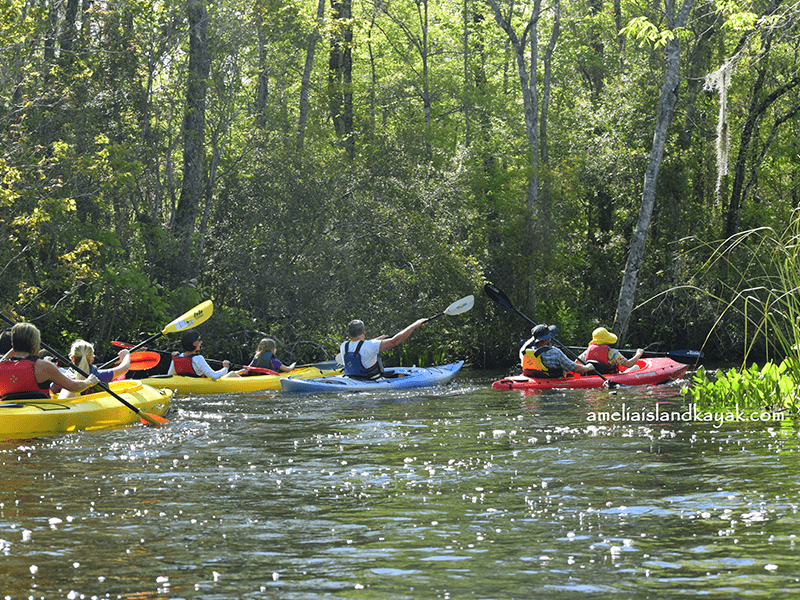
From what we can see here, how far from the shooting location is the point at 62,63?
60.1 ft

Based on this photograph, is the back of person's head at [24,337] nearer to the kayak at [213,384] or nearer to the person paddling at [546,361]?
the kayak at [213,384]

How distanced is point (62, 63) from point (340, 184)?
5923 millimetres

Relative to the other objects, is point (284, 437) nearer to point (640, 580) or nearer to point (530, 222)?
point (640, 580)

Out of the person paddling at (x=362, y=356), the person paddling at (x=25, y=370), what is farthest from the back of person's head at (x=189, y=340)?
the person paddling at (x=25, y=370)

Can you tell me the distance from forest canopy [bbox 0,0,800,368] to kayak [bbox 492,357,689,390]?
1.43 metres

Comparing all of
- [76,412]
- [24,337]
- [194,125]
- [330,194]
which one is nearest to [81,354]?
[76,412]

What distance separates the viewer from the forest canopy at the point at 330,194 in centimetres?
1692

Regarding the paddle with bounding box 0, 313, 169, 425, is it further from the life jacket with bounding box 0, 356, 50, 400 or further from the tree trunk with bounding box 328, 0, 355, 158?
the tree trunk with bounding box 328, 0, 355, 158

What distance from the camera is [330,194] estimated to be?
19.8 meters

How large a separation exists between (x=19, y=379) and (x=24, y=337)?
51 centimetres

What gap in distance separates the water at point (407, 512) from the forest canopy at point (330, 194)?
7.66m

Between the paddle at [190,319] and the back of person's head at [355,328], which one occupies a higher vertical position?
the paddle at [190,319]

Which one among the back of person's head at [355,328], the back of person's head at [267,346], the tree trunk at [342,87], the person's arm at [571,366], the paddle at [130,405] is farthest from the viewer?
the tree trunk at [342,87]

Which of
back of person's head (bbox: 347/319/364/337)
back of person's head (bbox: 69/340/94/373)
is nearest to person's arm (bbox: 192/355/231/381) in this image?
back of person's head (bbox: 347/319/364/337)
